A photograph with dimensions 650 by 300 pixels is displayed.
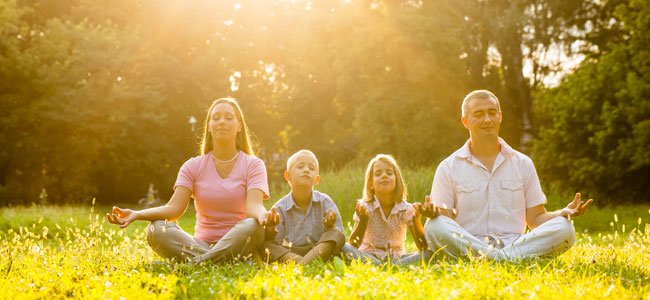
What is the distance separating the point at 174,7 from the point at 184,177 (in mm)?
23898

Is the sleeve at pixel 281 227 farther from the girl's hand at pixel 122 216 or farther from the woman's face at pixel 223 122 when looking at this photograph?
the girl's hand at pixel 122 216

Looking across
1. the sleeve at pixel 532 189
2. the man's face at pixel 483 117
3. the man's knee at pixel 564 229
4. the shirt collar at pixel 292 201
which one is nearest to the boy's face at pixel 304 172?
the shirt collar at pixel 292 201

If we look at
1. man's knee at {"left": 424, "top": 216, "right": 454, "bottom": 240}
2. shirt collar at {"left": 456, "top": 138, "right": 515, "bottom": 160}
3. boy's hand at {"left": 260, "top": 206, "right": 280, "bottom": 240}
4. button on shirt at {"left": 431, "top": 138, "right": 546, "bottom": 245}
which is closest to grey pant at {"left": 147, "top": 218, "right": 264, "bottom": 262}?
boy's hand at {"left": 260, "top": 206, "right": 280, "bottom": 240}

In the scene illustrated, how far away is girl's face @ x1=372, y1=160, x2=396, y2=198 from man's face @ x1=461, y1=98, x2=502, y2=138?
0.96 m

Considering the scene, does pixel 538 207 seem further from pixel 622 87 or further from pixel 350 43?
pixel 350 43

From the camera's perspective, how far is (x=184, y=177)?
6176mm

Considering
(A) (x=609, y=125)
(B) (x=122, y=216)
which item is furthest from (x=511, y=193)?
(A) (x=609, y=125)

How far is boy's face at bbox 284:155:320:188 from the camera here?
624 centimetres

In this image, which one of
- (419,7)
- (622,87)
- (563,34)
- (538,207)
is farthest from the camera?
(419,7)

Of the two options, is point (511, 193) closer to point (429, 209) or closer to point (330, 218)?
point (429, 209)

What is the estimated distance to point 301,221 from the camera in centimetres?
634

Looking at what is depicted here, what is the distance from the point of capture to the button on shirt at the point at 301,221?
6.30 metres

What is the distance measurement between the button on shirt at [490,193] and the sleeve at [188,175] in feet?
7.12

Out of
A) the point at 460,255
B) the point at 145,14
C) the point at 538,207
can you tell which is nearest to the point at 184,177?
the point at 460,255
